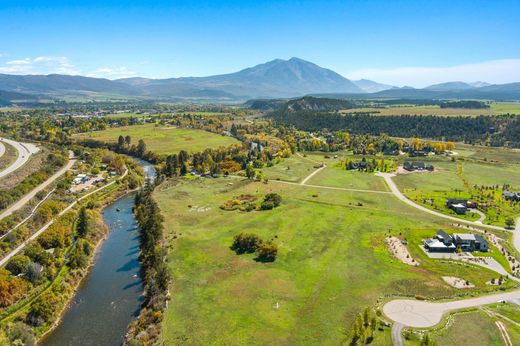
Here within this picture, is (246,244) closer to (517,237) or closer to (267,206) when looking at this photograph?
(267,206)

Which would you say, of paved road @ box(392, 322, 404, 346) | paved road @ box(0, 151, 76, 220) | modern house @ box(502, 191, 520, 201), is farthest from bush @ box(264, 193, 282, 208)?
modern house @ box(502, 191, 520, 201)

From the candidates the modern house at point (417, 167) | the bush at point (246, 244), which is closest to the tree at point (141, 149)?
the bush at point (246, 244)

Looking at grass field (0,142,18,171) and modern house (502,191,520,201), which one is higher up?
grass field (0,142,18,171)

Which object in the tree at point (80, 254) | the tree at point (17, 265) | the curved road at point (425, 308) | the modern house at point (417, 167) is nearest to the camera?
the curved road at point (425, 308)

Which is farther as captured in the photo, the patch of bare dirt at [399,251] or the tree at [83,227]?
the tree at [83,227]

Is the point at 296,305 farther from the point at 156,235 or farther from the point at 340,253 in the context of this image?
the point at 156,235

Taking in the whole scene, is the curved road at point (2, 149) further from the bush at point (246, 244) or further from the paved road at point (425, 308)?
the paved road at point (425, 308)

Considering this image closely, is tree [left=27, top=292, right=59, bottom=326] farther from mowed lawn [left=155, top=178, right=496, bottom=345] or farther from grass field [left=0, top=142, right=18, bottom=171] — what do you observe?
grass field [left=0, top=142, right=18, bottom=171]
